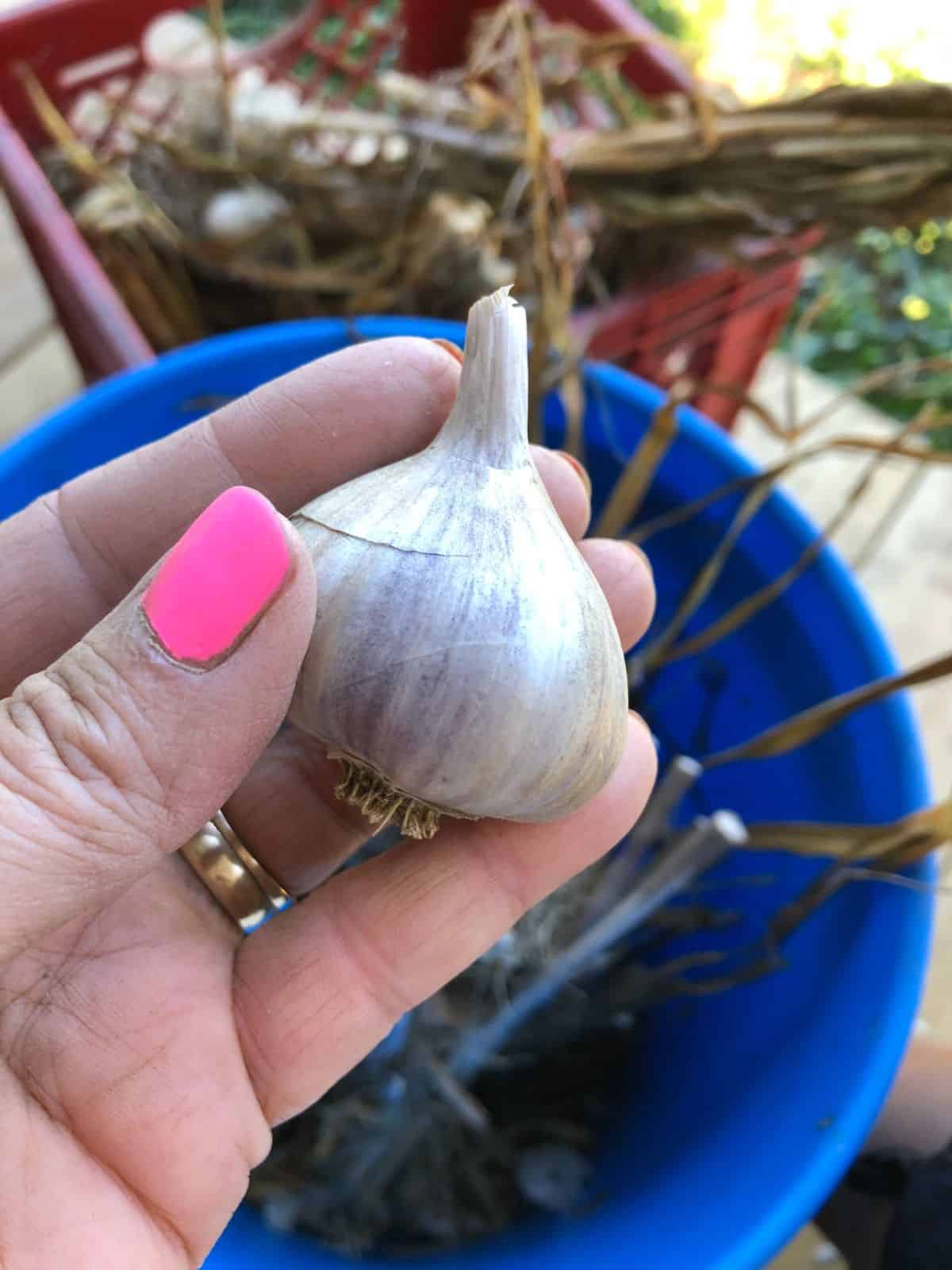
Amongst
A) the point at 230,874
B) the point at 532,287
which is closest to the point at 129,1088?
the point at 230,874

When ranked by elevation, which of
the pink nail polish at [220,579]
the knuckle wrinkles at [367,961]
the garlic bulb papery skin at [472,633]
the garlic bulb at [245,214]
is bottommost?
the knuckle wrinkles at [367,961]

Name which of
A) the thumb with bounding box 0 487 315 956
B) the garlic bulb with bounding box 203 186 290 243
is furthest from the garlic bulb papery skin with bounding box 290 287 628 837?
the garlic bulb with bounding box 203 186 290 243

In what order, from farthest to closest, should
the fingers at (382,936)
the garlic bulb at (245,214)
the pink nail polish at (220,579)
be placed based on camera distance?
the garlic bulb at (245,214)
the fingers at (382,936)
the pink nail polish at (220,579)

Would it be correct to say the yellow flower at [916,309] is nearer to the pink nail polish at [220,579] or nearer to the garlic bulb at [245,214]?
the garlic bulb at [245,214]

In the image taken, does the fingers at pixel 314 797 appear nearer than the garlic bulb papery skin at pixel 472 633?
No

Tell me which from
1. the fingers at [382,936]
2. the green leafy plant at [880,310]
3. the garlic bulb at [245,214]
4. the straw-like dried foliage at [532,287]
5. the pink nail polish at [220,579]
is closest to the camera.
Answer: the pink nail polish at [220,579]

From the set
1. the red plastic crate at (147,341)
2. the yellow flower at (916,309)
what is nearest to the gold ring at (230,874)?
the red plastic crate at (147,341)

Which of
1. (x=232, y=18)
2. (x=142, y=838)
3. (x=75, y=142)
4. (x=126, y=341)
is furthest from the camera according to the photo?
(x=232, y=18)

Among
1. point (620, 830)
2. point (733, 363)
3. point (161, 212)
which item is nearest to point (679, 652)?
point (620, 830)

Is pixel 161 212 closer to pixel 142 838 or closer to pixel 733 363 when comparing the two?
pixel 733 363
